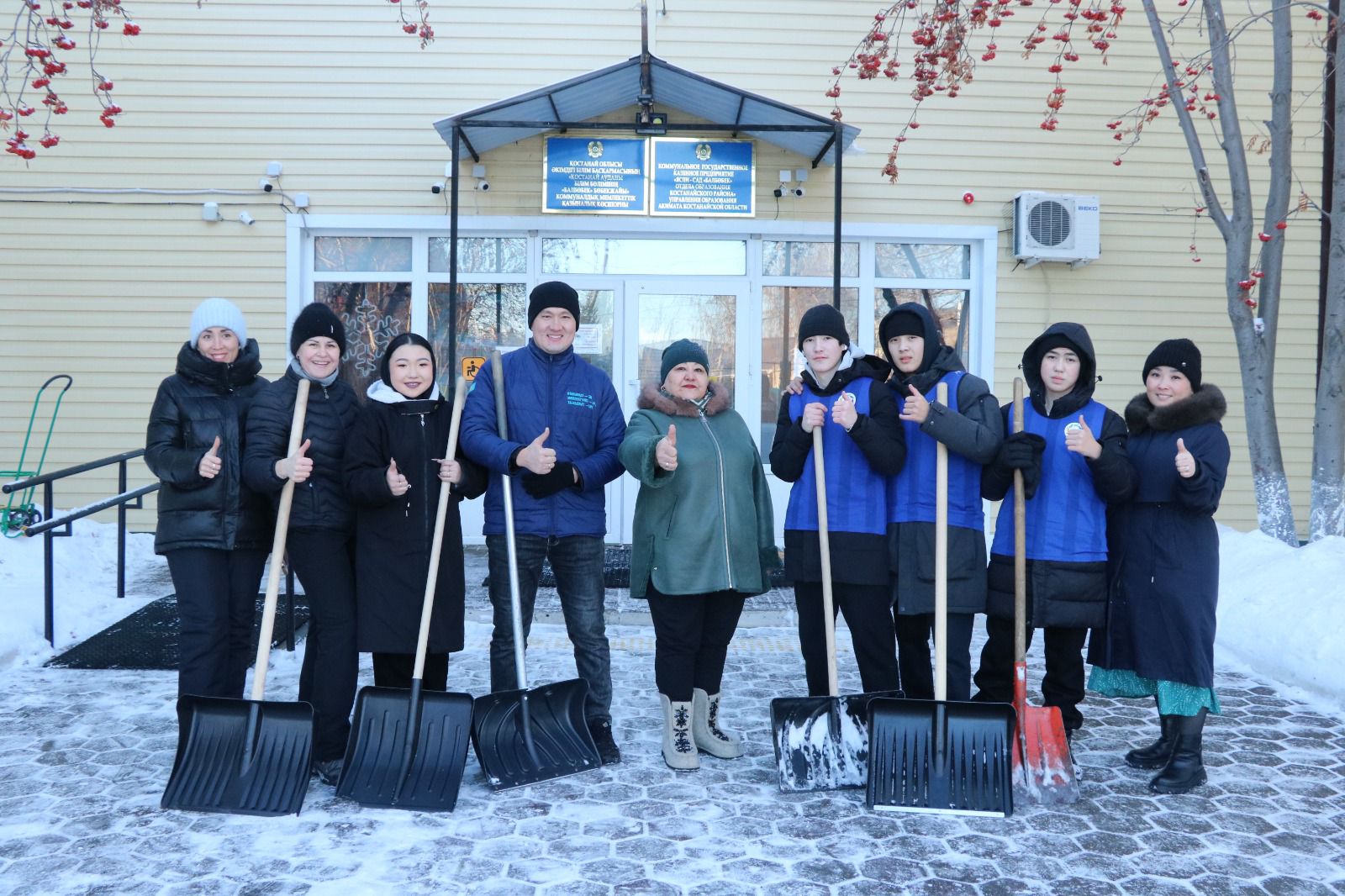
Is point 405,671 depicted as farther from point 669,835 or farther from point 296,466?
point 669,835

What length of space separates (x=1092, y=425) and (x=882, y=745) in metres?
1.42

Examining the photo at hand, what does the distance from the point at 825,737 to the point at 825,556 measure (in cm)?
67

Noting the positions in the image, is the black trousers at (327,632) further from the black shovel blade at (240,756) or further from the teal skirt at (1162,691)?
the teal skirt at (1162,691)

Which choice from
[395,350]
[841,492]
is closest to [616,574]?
[841,492]

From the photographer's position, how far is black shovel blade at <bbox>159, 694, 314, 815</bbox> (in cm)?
350

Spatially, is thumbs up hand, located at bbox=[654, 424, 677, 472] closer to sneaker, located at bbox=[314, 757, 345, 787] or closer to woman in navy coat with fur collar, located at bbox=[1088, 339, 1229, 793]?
sneaker, located at bbox=[314, 757, 345, 787]

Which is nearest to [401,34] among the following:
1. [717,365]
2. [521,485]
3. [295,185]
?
[295,185]

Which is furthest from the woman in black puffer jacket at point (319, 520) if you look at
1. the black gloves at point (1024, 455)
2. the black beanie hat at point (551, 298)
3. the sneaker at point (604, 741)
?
the black gloves at point (1024, 455)

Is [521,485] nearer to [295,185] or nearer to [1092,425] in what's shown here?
[1092,425]

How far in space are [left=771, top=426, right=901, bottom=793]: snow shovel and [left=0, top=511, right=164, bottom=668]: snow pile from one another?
4.07 meters

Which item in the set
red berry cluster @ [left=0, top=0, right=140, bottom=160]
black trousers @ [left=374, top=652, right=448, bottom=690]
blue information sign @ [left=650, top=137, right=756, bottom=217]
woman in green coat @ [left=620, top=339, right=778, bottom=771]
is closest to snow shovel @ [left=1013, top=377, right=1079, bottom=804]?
woman in green coat @ [left=620, top=339, right=778, bottom=771]

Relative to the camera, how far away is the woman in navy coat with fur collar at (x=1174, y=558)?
373 cm

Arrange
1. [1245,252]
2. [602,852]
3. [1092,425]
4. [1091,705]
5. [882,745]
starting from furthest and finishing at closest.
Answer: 1. [1245,252]
2. [1091,705]
3. [1092,425]
4. [882,745]
5. [602,852]

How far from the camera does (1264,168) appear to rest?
8594 mm
